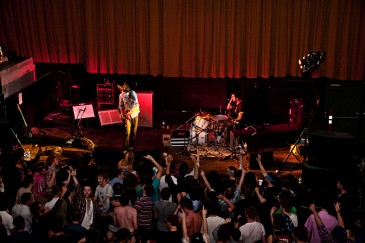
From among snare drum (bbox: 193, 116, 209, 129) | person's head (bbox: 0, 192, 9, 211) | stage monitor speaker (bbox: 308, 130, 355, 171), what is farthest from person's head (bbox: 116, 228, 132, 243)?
snare drum (bbox: 193, 116, 209, 129)

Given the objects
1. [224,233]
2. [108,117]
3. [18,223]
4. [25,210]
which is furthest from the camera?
[108,117]

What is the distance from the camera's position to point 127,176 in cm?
898

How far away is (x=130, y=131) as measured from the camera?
13797mm

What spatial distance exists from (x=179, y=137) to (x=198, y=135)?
1.93 feet

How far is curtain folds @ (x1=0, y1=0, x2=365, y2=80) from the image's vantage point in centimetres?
1620

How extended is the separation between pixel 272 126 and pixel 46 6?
8.56 m

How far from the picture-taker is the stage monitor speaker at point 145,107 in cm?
1600

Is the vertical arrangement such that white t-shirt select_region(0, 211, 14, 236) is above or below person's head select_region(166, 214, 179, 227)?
below

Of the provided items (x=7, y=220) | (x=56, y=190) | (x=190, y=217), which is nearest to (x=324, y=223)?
(x=190, y=217)

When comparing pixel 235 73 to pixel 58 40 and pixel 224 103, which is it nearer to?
pixel 224 103

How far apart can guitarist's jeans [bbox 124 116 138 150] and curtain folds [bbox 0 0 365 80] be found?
13.1ft

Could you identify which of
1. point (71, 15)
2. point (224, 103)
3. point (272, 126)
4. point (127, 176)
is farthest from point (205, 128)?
point (71, 15)

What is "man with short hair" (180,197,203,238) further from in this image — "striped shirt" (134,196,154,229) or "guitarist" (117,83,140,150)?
"guitarist" (117,83,140,150)

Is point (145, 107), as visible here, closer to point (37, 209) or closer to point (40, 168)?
point (40, 168)
